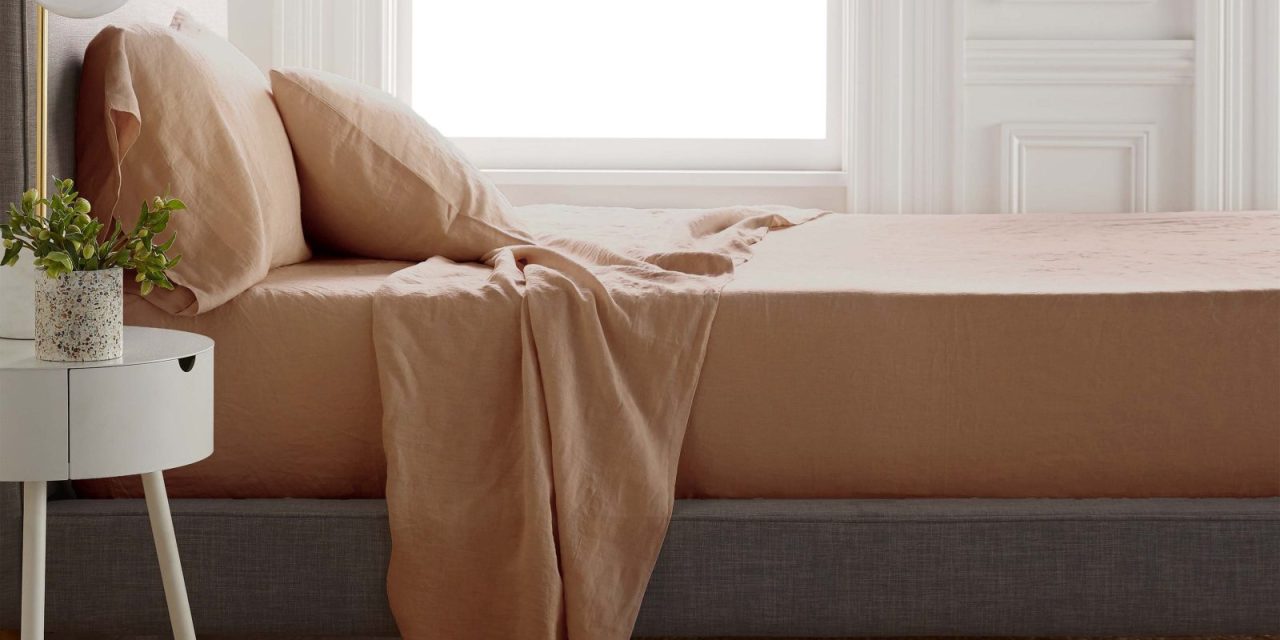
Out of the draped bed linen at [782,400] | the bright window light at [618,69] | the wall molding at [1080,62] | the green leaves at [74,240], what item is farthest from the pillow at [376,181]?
the wall molding at [1080,62]

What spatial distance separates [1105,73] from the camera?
3.05 m

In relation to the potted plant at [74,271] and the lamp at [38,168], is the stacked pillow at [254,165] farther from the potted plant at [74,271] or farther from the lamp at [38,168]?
the potted plant at [74,271]

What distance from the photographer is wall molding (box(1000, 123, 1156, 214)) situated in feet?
10.1

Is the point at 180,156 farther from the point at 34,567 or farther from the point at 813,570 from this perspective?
the point at 813,570

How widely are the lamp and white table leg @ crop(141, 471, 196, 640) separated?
218mm

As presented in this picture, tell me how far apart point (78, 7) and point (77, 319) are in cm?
32

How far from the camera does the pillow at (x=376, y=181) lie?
5.33 feet

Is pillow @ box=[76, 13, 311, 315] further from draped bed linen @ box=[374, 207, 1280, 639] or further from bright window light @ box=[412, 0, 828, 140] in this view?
bright window light @ box=[412, 0, 828, 140]

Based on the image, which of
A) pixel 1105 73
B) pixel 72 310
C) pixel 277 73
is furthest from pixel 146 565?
pixel 1105 73

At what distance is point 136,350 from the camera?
1.15m

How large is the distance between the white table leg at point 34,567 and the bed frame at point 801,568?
22 cm

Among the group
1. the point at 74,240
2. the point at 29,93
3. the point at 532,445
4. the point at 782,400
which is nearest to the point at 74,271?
the point at 74,240

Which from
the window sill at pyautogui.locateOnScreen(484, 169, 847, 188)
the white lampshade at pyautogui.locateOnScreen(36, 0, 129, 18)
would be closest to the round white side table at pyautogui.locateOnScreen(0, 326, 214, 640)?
the white lampshade at pyautogui.locateOnScreen(36, 0, 129, 18)

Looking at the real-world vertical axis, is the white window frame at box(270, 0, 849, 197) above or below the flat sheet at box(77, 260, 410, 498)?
above
